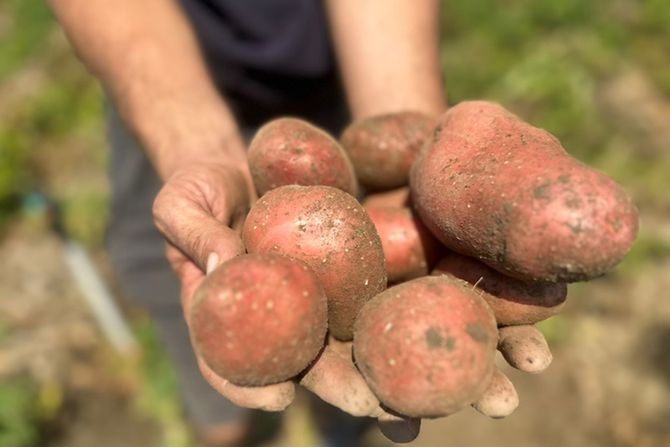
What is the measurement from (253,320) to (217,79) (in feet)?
4.60

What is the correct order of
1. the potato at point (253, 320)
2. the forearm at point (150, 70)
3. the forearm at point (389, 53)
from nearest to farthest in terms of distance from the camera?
the potato at point (253, 320) → the forearm at point (150, 70) → the forearm at point (389, 53)

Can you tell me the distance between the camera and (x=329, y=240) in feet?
4.87

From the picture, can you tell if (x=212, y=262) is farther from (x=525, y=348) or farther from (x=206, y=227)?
(x=525, y=348)

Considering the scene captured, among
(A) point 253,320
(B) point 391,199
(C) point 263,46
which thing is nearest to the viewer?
(A) point 253,320

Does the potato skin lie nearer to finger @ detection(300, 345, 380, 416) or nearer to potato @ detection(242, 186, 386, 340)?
potato @ detection(242, 186, 386, 340)

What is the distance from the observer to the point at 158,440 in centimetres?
328

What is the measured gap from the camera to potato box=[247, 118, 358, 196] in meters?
1.72

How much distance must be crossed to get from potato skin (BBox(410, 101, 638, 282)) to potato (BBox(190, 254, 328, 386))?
0.45 meters

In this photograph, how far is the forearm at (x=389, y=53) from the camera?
7.22 feet

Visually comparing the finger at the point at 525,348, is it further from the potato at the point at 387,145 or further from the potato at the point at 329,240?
the potato at the point at 387,145

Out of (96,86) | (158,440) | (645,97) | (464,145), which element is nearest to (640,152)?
(645,97)

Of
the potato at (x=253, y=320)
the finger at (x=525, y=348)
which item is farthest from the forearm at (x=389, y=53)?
the potato at (x=253, y=320)

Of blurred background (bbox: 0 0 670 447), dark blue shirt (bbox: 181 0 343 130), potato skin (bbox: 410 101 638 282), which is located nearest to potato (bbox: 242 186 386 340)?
potato skin (bbox: 410 101 638 282)

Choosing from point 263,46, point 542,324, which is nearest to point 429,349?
point 263,46
